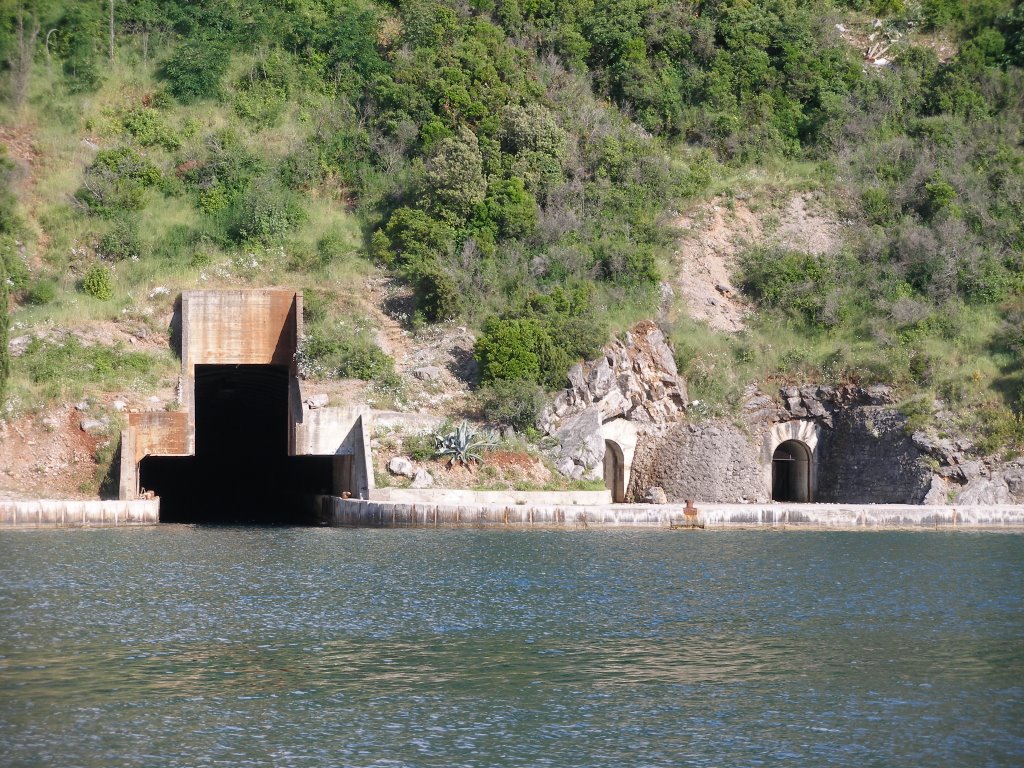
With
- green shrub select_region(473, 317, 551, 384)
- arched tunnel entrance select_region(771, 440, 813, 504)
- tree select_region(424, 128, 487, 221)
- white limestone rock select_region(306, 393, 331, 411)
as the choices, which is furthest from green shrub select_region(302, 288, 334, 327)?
arched tunnel entrance select_region(771, 440, 813, 504)

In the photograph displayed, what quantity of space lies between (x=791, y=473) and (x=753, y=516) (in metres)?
9.17

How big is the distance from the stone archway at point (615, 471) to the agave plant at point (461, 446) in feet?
20.0

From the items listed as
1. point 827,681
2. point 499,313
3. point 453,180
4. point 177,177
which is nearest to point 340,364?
point 499,313

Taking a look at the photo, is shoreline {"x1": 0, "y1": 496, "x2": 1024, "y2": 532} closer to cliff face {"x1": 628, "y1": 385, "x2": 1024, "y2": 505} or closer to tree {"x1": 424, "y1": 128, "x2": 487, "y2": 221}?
cliff face {"x1": 628, "y1": 385, "x2": 1024, "y2": 505}

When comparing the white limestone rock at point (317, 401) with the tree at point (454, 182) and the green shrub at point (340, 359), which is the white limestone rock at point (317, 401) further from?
the tree at point (454, 182)

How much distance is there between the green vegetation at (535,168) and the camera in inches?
1875

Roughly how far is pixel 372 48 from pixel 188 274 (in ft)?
55.7

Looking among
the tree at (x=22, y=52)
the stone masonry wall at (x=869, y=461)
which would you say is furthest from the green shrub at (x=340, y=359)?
the tree at (x=22, y=52)

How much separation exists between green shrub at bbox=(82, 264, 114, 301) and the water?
56.6 ft

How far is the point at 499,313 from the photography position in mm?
47625

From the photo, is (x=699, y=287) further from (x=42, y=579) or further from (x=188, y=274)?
(x=42, y=579)

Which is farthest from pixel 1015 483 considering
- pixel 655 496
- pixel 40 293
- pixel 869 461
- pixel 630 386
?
pixel 40 293

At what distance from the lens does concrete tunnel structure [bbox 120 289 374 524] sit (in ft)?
136

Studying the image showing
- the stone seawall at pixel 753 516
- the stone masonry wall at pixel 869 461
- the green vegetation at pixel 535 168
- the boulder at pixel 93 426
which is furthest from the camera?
the green vegetation at pixel 535 168
